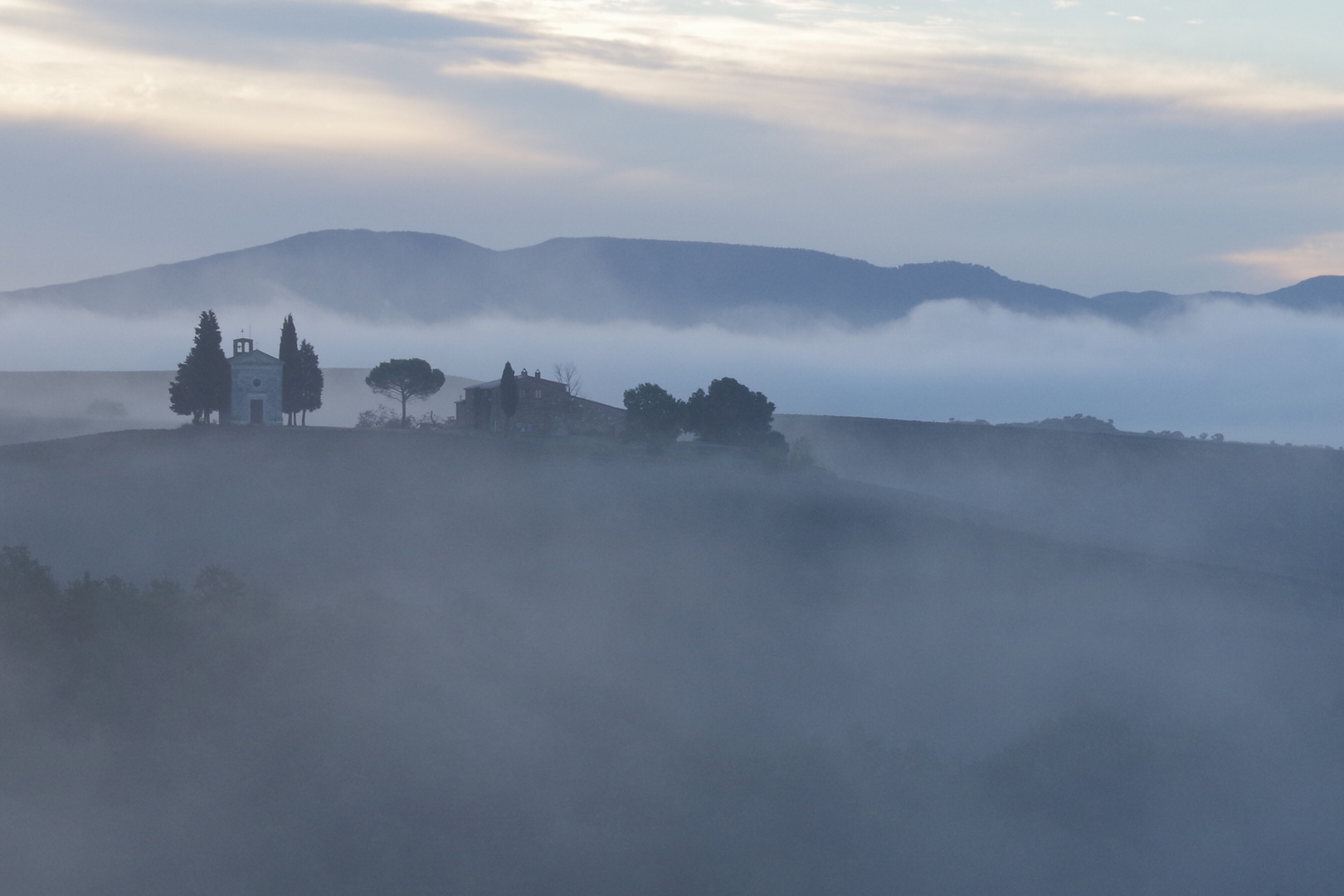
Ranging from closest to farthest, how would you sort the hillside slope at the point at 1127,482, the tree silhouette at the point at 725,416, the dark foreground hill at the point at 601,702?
the dark foreground hill at the point at 601,702, the tree silhouette at the point at 725,416, the hillside slope at the point at 1127,482

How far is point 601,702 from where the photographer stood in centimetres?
5219

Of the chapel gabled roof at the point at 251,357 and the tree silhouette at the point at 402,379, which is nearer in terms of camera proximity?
the chapel gabled roof at the point at 251,357

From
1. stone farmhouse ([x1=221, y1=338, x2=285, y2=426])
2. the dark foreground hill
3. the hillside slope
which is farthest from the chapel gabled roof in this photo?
the hillside slope

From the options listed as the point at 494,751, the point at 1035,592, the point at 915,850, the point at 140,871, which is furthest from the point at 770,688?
the point at 140,871

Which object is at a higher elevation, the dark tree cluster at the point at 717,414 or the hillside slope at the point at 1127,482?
the dark tree cluster at the point at 717,414

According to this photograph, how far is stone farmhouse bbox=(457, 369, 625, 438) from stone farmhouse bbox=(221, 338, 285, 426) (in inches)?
584

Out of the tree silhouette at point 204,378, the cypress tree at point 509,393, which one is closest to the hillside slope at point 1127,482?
the cypress tree at point 509,393

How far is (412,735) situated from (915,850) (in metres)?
20.5

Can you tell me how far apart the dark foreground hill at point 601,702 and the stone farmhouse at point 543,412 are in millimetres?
16902

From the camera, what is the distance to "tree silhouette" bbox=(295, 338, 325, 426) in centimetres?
8638

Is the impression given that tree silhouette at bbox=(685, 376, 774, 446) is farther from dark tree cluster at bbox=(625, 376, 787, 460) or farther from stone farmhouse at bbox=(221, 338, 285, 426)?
stone farmhouse at bbox=(221, 338, 285, 426)

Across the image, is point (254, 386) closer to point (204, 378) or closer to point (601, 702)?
point (204, 378)

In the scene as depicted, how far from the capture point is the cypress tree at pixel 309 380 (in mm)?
86438

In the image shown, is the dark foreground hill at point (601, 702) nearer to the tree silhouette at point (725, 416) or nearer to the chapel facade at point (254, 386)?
the chapel facade at point (254, 386)
